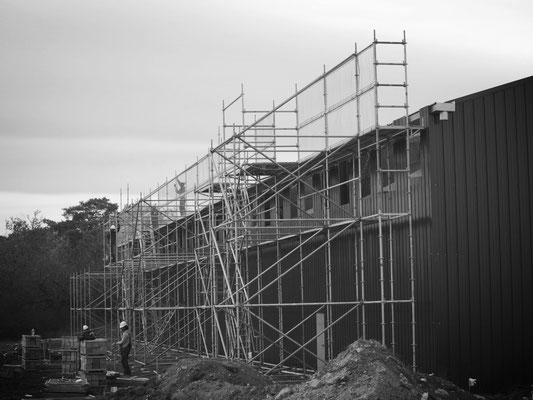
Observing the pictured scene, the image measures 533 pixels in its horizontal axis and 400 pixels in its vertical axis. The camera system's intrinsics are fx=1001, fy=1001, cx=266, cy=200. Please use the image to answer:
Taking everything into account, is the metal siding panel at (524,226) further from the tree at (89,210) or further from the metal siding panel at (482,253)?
the tree at (89,210)

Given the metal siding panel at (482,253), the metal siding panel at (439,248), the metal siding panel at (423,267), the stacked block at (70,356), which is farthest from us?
the stacked block at (70,356)

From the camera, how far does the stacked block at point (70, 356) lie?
32.5 metres

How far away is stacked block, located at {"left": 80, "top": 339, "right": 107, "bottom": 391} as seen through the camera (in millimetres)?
27078

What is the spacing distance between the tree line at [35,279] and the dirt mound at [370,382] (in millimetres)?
43022

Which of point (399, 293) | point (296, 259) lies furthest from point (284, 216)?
point (399, 293)

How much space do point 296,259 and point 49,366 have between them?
517 inches

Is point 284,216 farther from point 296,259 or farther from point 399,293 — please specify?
point 399,293

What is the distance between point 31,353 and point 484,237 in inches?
806

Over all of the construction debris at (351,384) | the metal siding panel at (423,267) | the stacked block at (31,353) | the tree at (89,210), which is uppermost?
the tree at (89,210)

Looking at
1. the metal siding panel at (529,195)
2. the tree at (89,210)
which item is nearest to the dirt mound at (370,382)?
the metal siding panel at (529,195)

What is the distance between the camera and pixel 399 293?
22.3 meters

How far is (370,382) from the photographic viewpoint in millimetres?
16547

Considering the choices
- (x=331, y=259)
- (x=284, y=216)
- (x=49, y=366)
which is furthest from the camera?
(x=49, y=366)

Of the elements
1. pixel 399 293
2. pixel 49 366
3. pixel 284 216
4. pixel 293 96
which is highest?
pixel 293 96
